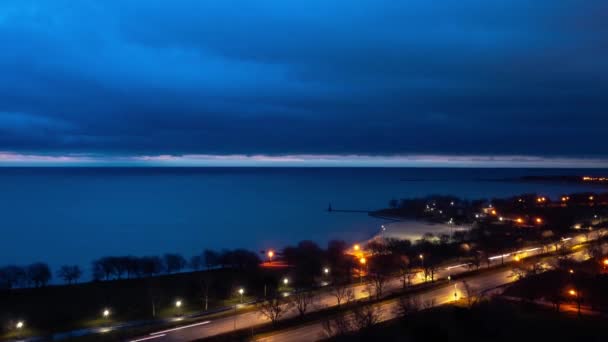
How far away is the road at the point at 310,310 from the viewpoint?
1429cm

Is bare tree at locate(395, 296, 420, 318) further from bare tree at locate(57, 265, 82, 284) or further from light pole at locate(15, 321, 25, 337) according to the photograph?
bare tree at locate(57, 265, 82, 284)

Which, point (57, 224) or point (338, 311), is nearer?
point (338, 311)

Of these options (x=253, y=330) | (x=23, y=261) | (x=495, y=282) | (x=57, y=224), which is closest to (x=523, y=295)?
(x=495, y=282)

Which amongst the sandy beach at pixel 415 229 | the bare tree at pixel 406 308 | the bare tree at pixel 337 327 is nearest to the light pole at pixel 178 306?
the bare tree at pixel 337 327

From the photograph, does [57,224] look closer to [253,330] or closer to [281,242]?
[281,242]

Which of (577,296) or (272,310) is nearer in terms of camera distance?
(272,310)

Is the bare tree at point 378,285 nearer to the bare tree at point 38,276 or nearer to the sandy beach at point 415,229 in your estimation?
the sandy beach at point 415,229

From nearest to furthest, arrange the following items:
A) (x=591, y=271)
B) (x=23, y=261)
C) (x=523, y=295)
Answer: (x=523, y=295), (x=591, y=271), (x=23, y=261)

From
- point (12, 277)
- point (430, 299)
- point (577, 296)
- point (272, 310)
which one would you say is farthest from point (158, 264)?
point (577, 296)

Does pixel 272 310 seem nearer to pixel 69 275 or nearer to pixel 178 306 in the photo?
pixel 178 306

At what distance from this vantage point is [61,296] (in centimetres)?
2055

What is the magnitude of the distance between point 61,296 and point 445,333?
16.7 meters

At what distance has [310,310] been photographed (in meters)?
17.0

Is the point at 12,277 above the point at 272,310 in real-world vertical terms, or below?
below
